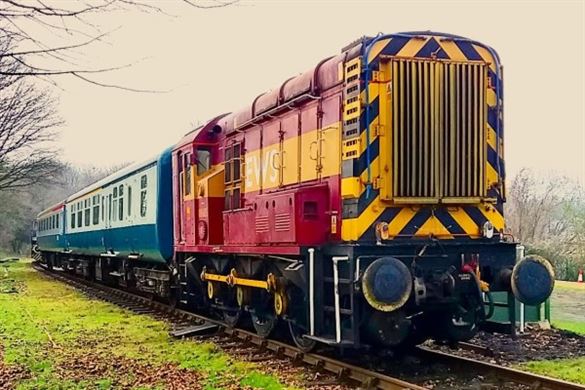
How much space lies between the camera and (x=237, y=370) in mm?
9000

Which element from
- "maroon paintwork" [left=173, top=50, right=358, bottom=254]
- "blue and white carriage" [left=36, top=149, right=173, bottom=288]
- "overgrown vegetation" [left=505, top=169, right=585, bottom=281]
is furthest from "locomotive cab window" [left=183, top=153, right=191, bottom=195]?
"overgrown vegetation" [left=505, top=169, right=585, bottom=281]

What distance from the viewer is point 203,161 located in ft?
44.6

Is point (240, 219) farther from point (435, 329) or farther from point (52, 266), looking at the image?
point (52, 266)

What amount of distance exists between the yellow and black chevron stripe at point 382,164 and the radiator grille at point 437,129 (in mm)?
101

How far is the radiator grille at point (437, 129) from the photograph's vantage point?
336 inches

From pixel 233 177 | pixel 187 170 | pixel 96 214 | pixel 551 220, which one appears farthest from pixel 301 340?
pixel 551 220

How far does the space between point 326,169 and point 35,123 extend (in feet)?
73.5

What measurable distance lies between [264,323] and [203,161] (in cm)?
395

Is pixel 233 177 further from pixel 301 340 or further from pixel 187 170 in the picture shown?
pixel 301 340

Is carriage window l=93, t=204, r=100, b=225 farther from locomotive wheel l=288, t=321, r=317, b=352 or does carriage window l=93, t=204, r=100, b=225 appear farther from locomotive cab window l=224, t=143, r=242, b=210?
locomotive wheel l=288, t=321, r=317, b=352

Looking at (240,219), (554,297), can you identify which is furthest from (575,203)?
(240,219)

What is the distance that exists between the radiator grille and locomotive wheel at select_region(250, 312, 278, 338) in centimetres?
322

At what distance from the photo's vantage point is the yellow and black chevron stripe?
8453 mm

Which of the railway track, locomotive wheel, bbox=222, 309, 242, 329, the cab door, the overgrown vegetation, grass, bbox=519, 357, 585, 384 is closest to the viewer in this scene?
the railway track
